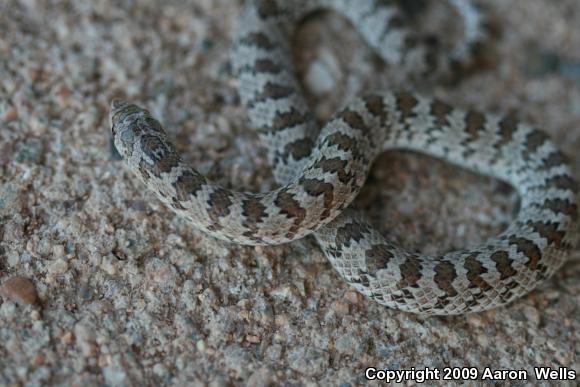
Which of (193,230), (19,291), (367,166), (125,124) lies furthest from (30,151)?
(367,166)

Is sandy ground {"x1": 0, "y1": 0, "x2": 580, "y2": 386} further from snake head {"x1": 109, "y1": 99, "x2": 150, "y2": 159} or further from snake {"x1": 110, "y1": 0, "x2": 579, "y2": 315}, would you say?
snake head {"x1": 109, "y1": 99, "x2": 150, "y2": 159}

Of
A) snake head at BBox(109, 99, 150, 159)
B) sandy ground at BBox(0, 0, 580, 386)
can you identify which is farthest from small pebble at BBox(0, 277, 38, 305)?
snake head at BBox(109, 99, 150, 159)

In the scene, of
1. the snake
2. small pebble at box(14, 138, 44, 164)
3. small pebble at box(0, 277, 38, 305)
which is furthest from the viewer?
small pebble at box(14, 138, 44, 164)

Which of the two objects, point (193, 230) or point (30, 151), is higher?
point (30, 151)

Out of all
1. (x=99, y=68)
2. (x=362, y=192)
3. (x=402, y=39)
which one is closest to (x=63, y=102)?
(x=99, y=68)

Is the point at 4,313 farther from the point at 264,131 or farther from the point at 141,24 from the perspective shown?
the point at 141,24

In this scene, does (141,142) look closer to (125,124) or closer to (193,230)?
(125,124)
